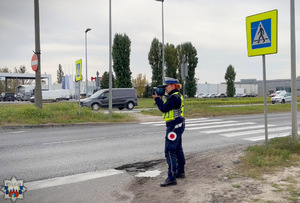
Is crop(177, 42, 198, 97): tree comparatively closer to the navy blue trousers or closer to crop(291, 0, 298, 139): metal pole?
crop(291, 0, 298, 139): metal pole

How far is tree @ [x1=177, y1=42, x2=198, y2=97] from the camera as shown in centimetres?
6316

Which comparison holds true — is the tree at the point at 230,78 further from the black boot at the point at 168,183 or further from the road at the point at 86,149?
the black boot at the point at 168,183

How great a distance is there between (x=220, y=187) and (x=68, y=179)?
8.81ft

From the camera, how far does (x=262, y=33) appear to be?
5930mm

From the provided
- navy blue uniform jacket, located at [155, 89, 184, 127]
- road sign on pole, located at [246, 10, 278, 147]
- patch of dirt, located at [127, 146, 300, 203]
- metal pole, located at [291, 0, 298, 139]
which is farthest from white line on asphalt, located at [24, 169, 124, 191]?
metal pole, located at [291, 0, 298, 139]

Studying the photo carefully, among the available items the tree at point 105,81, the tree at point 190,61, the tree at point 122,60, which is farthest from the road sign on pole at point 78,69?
the tree at point 105,81

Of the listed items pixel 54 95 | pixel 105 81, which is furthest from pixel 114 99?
pixel 105 81

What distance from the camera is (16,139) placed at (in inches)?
388

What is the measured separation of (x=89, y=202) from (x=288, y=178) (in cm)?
305

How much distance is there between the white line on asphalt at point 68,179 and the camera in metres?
4.96

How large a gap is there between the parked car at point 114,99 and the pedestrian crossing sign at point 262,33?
733 inches

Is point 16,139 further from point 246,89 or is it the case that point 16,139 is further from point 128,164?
point 246,89

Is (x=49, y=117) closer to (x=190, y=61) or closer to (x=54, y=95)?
(x=54, y=95)

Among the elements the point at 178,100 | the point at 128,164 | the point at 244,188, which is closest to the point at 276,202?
the point at 244,188
